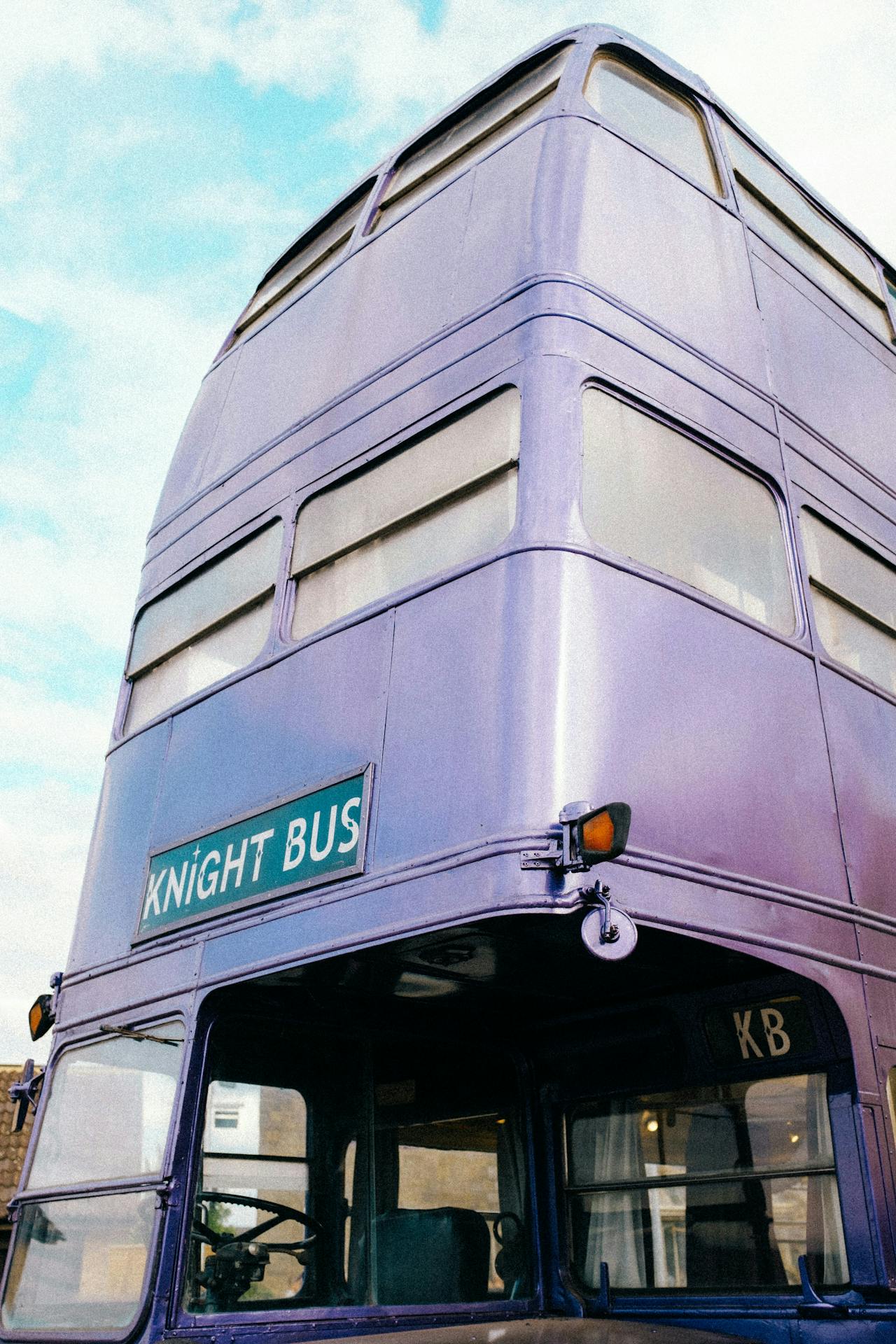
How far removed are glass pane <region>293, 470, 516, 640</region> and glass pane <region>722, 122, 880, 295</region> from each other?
8.50 feet

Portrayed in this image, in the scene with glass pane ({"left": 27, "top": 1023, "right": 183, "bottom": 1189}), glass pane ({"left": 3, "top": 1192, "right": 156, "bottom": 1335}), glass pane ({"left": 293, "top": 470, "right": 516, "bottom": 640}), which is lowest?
glass pane ({"left": 3, "top": 1192, "right": 156, "bottom": 1335})

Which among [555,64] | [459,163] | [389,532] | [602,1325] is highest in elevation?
[555,64]

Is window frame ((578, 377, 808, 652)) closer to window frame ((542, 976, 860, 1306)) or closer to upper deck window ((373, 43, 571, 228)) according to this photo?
window frame ((542, 976, 860, 1306))

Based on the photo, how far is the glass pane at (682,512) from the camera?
3.50 m

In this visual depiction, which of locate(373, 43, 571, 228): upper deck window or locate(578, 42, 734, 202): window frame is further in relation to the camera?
locate(373, 43, 571, 228): upper deck window

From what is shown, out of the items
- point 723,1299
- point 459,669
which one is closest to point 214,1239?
point 723,1299

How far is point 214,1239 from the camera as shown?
3312mm

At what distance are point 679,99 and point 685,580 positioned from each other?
281 centimetres

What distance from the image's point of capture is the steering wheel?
10.9ft

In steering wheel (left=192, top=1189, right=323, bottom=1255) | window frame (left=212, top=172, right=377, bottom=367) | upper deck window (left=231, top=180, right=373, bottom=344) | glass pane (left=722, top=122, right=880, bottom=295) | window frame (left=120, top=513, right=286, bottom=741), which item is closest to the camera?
steering wheel (left=192, top=1189, right=323, bottom=1255)

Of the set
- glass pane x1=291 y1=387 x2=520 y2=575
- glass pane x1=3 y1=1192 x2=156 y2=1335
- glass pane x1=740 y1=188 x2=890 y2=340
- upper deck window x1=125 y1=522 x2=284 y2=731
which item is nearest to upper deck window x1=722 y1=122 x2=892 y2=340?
glass pane x1=740 y1=188 x2=890 y2=340

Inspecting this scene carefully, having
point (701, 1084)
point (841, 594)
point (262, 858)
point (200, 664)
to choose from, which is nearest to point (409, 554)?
point (262, 858)

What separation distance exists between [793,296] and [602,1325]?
13.3 ft

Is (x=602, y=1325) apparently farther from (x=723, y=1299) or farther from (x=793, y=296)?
(x=793, y=296)
